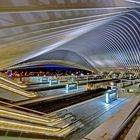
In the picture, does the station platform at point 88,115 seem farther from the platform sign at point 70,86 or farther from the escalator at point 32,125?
the platform sign at point 70,86

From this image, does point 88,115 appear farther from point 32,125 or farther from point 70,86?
point 70,86

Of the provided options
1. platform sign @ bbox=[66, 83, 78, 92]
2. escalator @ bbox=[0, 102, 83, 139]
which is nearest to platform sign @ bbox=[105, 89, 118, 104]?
platform sign @ bbox=[66, 83, 78, 92]

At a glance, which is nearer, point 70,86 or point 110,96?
point 110,96

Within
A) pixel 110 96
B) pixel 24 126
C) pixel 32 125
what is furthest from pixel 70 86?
pixel 24 126

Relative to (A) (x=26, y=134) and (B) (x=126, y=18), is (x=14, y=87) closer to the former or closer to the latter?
(A) (x=26, y=134)

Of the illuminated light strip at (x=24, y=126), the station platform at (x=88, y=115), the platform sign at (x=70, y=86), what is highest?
the platform sign at (x=70, y=86)

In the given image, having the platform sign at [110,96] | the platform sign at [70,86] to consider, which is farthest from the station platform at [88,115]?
the platform sign at [70,86]

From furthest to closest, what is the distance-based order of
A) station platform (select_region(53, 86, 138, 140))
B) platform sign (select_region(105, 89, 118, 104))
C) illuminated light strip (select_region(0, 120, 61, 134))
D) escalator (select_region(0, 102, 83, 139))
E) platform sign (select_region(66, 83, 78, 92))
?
platform sign (select_region(66, 83, 78, 92)) → platform sign (select_region(105, 89, 118, 104)) → station platform (select_region(53, 86, 138, 140)) → illuminated light strip (select_region(0, 120, 61, 134)) → escalator (select_region(0, 102, 83, 139))

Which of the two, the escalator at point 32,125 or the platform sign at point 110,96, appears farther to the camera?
the platform sign at point 110,96

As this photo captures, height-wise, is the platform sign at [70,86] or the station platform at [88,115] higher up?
the platform sign at [70,86]

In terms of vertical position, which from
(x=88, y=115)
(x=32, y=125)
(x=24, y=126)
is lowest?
(x=88, y=115)

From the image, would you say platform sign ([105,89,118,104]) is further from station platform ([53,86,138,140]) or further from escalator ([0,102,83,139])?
escalator ([0,102,83,139])

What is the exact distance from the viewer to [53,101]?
19.3 metres

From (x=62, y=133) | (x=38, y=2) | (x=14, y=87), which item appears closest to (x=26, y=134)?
(x=62, y=133)
